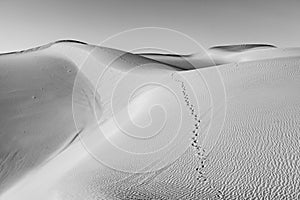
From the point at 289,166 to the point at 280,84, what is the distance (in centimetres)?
394

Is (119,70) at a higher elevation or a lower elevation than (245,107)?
lower

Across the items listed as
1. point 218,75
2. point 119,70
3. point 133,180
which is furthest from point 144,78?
point 133,180

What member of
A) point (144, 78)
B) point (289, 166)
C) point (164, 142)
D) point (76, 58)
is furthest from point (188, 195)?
point (76, 58)

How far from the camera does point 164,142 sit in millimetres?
6488

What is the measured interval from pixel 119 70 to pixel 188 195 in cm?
1151

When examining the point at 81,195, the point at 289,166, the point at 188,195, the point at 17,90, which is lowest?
the point at 17,90

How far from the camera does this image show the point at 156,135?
7020 millimetres

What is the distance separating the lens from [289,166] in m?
4.41

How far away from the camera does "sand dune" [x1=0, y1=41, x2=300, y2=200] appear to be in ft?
14.9

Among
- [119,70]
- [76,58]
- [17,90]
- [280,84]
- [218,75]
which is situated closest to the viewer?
Answer: [280,84]

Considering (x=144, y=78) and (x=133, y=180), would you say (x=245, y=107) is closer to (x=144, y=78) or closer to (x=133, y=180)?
(x=133, y=180)

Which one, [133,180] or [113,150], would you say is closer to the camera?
[133,180]

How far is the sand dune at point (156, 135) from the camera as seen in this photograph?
4.54 m

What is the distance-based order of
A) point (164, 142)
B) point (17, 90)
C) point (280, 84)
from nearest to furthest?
point (164, 142) → point (280, 84) → point (17, 90)
